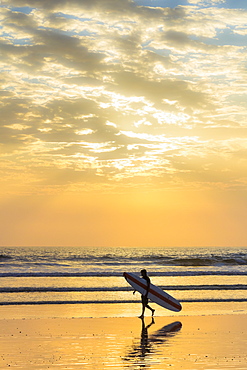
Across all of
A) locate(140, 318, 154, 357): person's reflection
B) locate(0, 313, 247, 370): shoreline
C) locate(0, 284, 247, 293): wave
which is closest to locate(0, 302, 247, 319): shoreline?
locate(0, 313, 247, 370): shoreline

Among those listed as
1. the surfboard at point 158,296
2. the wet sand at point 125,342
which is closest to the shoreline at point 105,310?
the surfboard at point 158,296

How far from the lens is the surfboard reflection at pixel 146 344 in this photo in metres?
12.4

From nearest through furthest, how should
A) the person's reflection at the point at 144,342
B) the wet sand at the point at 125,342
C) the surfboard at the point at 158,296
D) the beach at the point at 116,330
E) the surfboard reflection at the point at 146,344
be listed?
the wet sand at the point at 125,342 < the surfboard reflection at the point at 146,344 < the beach at the point at 116,330 < the person's reflection at the point at 144,342 < the surfboard at the point at 158,296

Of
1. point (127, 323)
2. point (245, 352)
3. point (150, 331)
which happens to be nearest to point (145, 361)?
point (245, 352)

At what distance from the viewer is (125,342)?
49.0ft

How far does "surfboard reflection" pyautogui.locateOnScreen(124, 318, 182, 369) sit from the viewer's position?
12367 mm

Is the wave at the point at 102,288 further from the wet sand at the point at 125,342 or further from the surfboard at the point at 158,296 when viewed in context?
the wet sand at the point at 125,342

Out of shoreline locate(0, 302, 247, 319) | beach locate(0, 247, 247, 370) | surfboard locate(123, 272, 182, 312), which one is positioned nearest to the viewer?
beach locate(0, 247, 247, 370)

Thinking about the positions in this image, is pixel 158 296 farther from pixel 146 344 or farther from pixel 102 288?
pixel 102 288

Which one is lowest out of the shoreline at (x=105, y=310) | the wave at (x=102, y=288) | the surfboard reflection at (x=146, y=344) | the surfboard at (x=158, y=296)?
the surfboard reflection at (x=146, y=344)

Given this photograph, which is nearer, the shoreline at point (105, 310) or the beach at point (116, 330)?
the beach at point (116, 330)

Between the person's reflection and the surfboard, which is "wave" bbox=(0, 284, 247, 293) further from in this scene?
the person's reflection

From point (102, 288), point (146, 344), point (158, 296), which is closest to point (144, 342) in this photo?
point (146, 344)

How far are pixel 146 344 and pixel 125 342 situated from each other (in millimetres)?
731
